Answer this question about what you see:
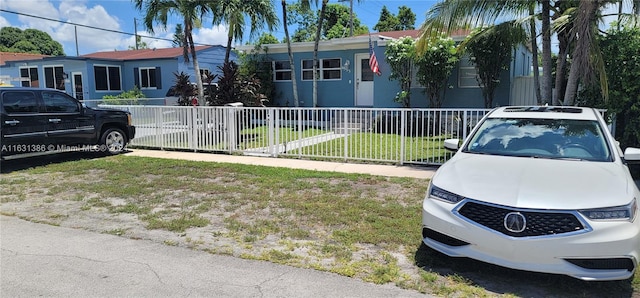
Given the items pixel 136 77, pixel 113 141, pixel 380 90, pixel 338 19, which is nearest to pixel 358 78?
pixel 380 90

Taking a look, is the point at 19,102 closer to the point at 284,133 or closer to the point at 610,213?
the point at 284,133

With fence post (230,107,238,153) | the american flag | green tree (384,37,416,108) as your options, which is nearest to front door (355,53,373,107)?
the american flag

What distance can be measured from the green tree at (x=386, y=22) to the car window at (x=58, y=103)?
37.3 metres

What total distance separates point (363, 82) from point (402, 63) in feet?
9.24

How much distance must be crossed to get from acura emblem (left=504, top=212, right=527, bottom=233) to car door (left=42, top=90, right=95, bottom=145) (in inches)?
392

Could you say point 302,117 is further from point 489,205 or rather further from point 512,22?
point 489,205

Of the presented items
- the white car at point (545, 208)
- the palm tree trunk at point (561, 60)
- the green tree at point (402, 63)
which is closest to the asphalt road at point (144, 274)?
the white car at point (545, 208)

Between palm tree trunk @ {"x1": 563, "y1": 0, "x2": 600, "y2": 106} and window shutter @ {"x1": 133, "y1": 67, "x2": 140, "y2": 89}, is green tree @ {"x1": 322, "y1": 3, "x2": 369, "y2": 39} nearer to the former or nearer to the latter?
window shutter @ {"x1": 133, "y1": 67, "x2": 140, "y2": 89}

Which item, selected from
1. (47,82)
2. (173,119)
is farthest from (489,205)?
(47,82)

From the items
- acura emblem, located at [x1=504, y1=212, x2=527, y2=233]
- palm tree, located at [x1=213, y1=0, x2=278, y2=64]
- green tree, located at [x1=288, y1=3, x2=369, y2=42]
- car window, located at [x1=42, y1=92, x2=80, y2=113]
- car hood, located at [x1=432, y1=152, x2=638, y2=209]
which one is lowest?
acura emblem, located at [x1=504, y1=212, x2=527, y2=233]

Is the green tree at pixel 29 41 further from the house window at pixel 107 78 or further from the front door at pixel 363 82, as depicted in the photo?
the front door at pixel 363 82

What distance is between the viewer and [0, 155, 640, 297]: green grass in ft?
12.8

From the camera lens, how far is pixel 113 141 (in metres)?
11.4

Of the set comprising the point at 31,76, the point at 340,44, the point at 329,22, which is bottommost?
A: the point at 31,76
